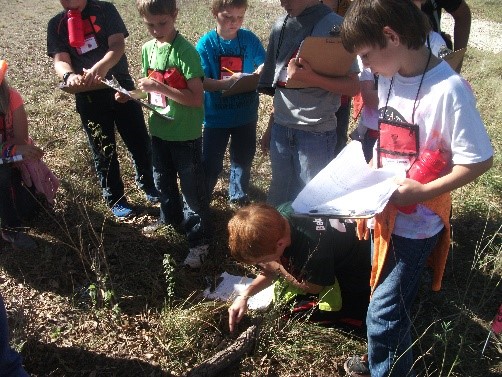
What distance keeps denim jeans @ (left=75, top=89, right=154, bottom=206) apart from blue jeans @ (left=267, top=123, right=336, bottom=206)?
3.66 ft

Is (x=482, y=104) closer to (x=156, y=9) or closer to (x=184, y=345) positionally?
(x=156, y=9)

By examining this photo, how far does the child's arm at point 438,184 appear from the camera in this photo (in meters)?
1.70

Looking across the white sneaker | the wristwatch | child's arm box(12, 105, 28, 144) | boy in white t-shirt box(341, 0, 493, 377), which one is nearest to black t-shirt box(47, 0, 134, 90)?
the wristwatch

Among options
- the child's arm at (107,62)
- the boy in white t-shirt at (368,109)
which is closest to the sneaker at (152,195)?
the child's arm at (107,62)

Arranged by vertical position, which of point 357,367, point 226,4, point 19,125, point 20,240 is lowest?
point 357,367

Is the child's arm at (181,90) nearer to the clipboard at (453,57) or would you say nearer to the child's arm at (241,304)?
the child's arm at (241,304)

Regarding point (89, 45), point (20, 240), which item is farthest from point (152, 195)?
point (89, 45)

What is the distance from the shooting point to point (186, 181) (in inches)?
120

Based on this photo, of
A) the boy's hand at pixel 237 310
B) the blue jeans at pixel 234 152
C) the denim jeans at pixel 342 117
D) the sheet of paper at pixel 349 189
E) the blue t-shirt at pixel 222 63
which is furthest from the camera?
the blue jeans at pixel 234 152

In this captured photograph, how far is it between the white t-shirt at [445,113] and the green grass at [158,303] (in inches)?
31.5

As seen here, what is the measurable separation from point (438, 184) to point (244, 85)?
1710mm

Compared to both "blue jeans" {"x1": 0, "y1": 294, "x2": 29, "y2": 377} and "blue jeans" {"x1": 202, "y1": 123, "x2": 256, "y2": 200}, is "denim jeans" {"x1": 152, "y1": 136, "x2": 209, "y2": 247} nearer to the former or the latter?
"blue jeans" {"x1": 202, "y1": 123, "x2": 256, "y2": 200}

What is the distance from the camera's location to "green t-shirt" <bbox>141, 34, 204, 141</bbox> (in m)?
2.77

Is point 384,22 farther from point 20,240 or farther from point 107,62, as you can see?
point 20,240
